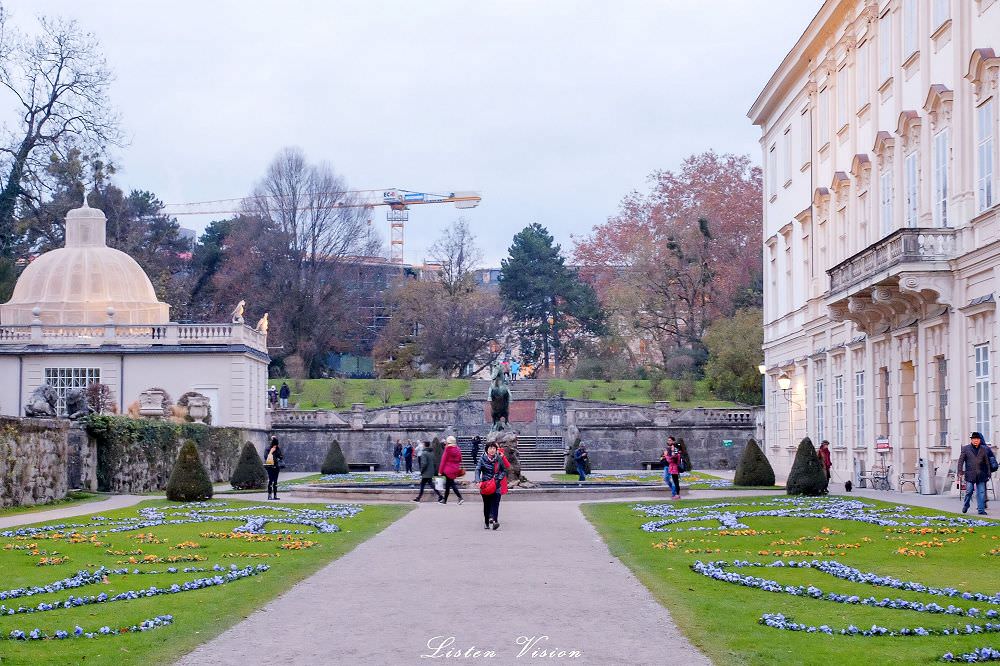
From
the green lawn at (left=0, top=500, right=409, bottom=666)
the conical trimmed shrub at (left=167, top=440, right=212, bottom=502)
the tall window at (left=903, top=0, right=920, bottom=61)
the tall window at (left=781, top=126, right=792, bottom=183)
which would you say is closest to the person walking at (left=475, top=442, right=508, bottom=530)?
the green lawn at (left=0, top=500, right=409, bottom=666)

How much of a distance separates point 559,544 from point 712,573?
16.3 ft

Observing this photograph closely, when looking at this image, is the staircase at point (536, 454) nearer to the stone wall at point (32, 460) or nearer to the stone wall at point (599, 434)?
the stone wall at point (599, 434)

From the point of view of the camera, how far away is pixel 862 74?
122 ft

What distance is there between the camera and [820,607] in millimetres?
12656

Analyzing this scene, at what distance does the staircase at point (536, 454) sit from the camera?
58688 mm

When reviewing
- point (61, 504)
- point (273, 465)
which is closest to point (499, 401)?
point (273, 465)

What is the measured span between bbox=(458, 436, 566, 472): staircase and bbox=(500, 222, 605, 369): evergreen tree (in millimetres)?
28425

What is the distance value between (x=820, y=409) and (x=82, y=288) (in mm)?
34441

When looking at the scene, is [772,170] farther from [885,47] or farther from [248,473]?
[248,473]

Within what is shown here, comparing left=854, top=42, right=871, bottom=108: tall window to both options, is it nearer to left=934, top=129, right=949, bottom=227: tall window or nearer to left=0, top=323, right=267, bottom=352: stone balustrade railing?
left=934, top=129, right=949, bottom=227: tall window

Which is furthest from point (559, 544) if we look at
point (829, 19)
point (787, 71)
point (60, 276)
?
point (60, 276)

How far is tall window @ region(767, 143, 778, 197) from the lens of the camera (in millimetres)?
49781

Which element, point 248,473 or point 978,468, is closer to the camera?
point 978,468

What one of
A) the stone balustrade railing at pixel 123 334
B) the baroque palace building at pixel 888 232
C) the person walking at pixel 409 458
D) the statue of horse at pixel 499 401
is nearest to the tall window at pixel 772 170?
Answer: the baroque palace building at pixel 888 232
